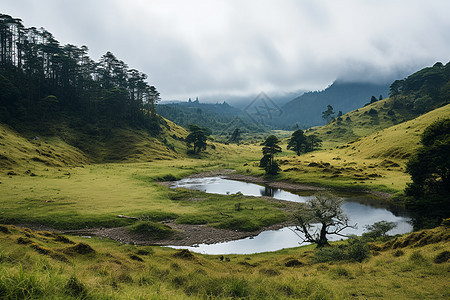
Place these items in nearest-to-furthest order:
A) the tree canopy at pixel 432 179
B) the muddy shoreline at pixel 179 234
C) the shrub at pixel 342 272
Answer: the shrub at pixel 342 272 → the tree canopy at pixel 432 179 → the muddy shoreline at pixel 179 234

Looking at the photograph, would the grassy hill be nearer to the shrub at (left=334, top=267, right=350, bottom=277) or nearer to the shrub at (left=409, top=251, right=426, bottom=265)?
the shrub at (left=334, top=267, right=350, bottom=277)

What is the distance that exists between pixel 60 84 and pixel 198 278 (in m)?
163

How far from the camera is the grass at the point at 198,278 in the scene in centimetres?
728

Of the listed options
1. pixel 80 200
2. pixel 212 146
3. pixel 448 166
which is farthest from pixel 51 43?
pixel 448 166

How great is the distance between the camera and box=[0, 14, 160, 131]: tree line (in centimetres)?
10912

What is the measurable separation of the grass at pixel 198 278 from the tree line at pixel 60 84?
376 ft

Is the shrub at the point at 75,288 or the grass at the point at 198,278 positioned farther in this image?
the grass at the point at 198,278

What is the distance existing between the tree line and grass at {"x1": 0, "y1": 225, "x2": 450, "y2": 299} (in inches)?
4513

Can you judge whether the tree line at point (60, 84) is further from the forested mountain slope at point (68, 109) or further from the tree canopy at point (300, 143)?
the tree canopy at point (300, 143)

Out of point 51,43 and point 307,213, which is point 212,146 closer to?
point 51,43

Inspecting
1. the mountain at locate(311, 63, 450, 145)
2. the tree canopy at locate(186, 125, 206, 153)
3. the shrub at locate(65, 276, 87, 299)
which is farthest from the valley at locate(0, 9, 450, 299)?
the mountain at locate(311, 63, 450, 145)

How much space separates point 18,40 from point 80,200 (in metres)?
127

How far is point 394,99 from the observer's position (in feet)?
627

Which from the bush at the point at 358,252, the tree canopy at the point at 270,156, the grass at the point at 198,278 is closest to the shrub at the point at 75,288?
the grass at the point at 198,278
